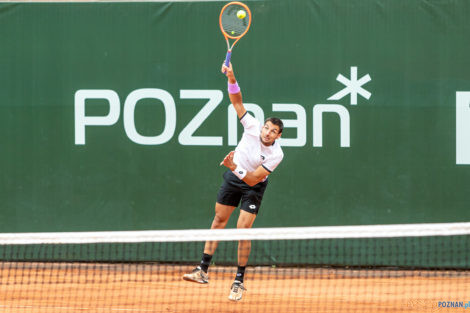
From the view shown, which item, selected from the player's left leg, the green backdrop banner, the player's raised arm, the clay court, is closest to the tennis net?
the clay court

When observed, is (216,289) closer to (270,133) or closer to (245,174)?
(245,174)

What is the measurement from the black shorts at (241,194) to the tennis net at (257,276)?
716 millimetres

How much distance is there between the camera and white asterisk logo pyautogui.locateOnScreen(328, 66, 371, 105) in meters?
7.26

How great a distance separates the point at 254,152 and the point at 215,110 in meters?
1.36

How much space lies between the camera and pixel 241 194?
6.27 m

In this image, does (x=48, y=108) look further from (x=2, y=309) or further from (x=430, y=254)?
(x=430, y=254)

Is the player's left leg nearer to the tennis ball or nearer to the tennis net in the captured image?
the tennis net

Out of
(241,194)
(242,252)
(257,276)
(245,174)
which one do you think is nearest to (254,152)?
(245,174)

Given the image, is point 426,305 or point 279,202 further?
point 279,202

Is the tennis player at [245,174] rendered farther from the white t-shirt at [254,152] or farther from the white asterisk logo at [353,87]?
the white asterisk logo at [353,87]

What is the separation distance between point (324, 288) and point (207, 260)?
1124mm

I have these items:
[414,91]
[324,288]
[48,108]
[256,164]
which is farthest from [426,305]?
[48,108]

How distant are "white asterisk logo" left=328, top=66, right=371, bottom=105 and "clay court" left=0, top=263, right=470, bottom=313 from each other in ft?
5.54

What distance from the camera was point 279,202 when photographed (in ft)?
24.3
